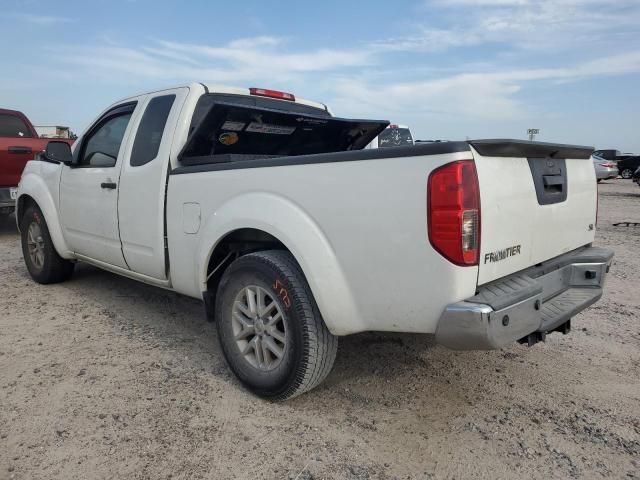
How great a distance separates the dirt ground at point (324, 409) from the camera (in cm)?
228

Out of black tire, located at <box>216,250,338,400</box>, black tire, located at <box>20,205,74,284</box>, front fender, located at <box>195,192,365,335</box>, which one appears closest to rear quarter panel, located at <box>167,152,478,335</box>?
front fender, located at <box>195,192,365,335</box>

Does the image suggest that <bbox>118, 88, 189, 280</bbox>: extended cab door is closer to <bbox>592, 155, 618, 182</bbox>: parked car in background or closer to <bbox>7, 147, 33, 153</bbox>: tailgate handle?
<bbox>7, 147, 33, 153</bbox>: tailgate handle

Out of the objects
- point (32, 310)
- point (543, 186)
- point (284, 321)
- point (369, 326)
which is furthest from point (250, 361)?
point (32, 310)

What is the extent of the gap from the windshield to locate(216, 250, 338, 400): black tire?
12687mm

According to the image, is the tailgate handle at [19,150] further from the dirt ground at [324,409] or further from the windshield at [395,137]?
the windshield at [395,137]

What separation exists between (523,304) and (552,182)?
0.86 meters

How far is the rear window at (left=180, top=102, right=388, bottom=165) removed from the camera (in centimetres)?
334

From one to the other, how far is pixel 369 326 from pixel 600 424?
1.38 meters

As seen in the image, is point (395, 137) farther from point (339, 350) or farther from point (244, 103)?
point (339, 350)

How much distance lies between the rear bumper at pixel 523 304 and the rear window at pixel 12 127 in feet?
31.7

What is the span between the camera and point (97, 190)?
4156 millimetres

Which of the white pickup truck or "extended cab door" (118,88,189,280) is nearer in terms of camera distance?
the white pickup truck

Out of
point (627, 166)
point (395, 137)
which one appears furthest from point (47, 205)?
point (627, 166)

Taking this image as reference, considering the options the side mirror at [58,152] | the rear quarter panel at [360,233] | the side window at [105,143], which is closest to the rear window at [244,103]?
the side window at [105,143]
